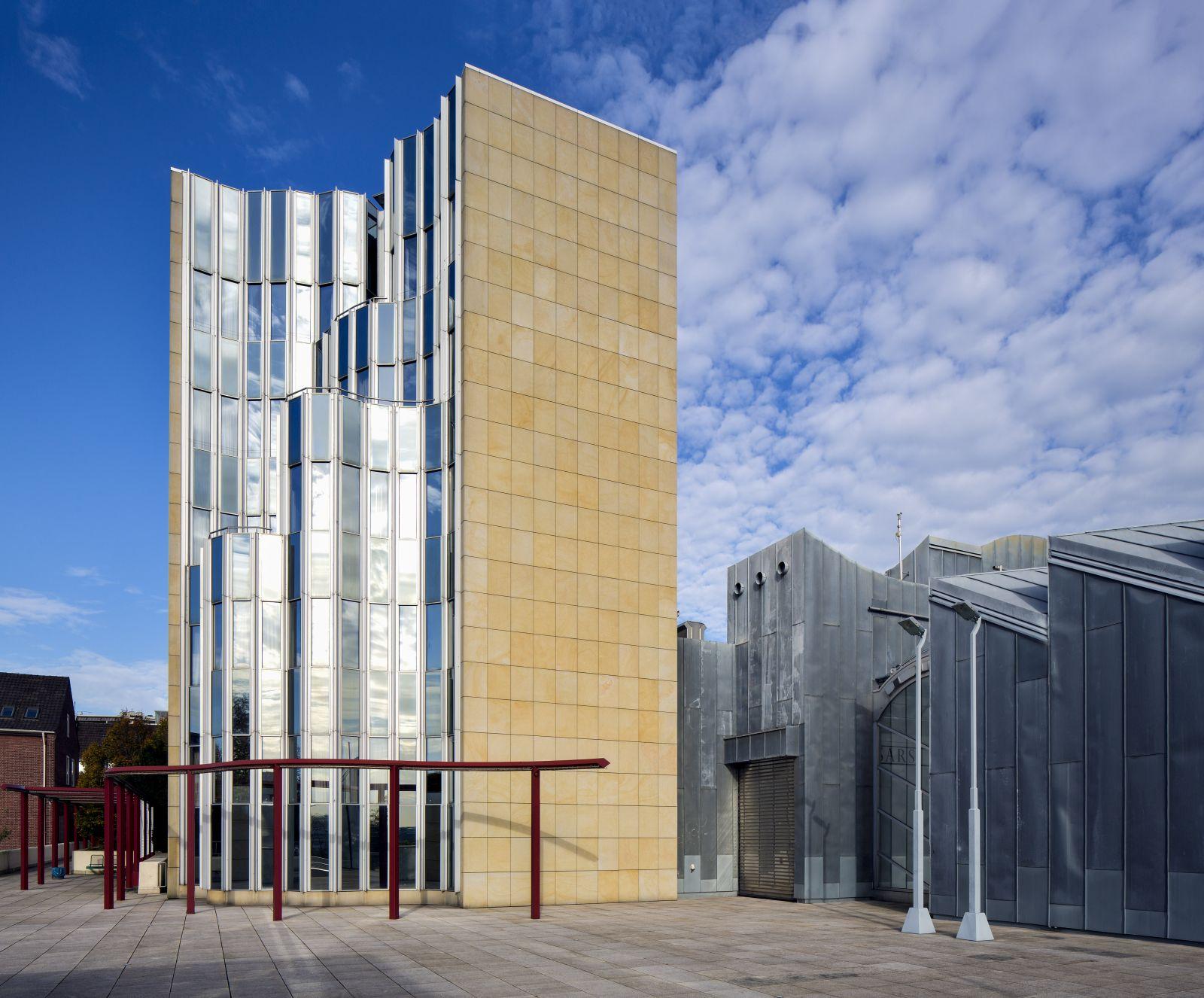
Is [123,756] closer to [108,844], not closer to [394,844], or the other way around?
[108,844]

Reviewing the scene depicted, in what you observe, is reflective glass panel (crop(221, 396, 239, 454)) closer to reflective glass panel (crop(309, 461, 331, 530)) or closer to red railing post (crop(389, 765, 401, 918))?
reflective glass panel (crop(309, 461, 331, 530))

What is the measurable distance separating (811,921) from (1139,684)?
12006 millimetres

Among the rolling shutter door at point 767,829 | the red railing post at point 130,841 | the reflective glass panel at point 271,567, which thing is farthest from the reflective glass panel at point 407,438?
the rolling shutter door at point 767,829

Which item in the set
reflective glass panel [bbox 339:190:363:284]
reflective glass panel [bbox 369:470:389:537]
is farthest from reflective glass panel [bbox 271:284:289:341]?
reflective glass panel [bbox 369:470:389:537]

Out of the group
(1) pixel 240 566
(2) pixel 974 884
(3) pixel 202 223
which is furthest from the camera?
(3) pixel 202 223

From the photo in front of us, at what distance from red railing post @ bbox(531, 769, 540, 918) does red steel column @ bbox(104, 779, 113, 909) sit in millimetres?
13517

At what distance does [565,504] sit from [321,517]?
8.93m

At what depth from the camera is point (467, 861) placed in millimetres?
35531

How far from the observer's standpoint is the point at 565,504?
40250 mm

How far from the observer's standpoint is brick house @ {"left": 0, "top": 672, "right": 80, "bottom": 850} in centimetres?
7419

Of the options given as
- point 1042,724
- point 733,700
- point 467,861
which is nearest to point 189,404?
point 467,861

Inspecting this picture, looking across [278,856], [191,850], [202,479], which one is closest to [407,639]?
[278,856]

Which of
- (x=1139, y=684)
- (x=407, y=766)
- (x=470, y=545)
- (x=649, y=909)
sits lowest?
(x=649, y=909)

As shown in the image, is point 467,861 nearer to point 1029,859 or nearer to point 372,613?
point 372,613
